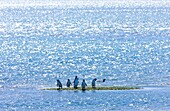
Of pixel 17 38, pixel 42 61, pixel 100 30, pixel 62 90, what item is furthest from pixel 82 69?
pixel 100 30

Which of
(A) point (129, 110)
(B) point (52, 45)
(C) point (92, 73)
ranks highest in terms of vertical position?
(B) point (52, 45)

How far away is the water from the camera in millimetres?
75562

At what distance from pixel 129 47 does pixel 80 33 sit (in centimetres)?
4236

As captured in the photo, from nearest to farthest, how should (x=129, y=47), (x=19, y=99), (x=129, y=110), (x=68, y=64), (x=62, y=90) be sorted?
(x=129, y=110)
(x=19, y=99)
(x=62, y=90)
(x=68, y=64)
(x=129, y=47)

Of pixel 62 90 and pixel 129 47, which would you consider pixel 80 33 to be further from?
pixel 62 90

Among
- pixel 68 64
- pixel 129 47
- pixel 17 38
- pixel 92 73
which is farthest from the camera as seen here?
pixel 17 38

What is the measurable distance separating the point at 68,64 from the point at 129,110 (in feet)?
162

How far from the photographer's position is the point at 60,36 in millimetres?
176375

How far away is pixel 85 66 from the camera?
117 meters

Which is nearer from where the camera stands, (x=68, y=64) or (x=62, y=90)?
(x=62, y=90)

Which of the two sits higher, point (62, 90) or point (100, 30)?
point (100, 30)

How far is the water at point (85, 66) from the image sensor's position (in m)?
75.6

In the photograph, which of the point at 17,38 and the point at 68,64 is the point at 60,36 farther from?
the point at 68,64

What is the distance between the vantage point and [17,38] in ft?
572
